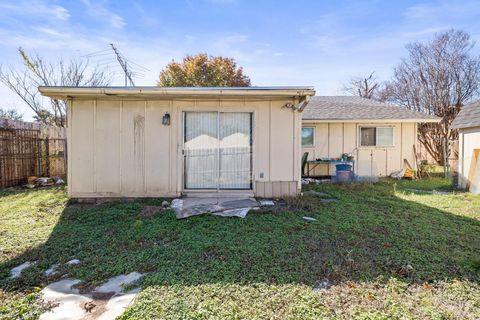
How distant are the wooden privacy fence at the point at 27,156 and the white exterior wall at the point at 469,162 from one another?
42.2 ft

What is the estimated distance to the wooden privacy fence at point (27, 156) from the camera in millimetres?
7820

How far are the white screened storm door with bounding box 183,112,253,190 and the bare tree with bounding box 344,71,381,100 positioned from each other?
819 inches

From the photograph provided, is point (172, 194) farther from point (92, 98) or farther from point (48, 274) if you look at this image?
point (48, 274)

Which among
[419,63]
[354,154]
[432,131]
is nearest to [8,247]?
[354,154]

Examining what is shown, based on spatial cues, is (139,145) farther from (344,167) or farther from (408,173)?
(408,173)

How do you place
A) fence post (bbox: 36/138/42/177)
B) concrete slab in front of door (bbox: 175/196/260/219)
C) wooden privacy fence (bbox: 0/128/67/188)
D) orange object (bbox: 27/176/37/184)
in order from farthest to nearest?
1. fence post (bbox: 36/138/42/177)
2. orange object (bbox: 27/176/37/184)
3. wooden privacy fence (bbox: 0/128/67/188)
4. concrete slab in front of door (bbox: 175/196/260/219)

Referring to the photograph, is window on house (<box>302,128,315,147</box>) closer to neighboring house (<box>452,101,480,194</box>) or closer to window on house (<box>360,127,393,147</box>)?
window on house (<box>360,127,393,147</box>)

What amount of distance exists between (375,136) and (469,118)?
8.79 ft

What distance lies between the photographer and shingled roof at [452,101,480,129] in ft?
24.3

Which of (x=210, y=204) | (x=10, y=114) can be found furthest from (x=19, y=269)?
(x=10, y=114)

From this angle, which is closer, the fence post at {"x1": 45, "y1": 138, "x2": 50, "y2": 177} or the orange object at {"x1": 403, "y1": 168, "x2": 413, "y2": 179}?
the fence post at {"x1": 45, "y1": 138, "x2": 50, "y2": 177}

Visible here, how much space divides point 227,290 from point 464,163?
28.0ft

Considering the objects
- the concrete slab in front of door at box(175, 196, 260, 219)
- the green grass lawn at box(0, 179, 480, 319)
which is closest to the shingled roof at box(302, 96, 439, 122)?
the green grass lawn at box(0, 179, 480, 319)

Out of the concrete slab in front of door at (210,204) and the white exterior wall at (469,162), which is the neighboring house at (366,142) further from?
the concrete slab in front of door at (210,204)
